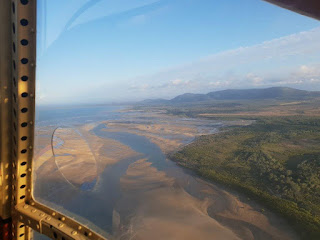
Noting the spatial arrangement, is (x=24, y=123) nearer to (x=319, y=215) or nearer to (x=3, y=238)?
(x=3, y=238)

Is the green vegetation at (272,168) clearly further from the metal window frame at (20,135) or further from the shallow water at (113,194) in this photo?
the metal window frame at (20,135)

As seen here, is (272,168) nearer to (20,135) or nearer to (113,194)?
(113,194)

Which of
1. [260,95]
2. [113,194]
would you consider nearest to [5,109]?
[113,194]

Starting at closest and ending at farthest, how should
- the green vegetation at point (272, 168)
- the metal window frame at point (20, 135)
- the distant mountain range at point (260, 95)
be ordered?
1. the metal window frame at point (20, 135)
2. the green vegetation at point (272, 168)
3. the distant mountain range at point (260, 95)

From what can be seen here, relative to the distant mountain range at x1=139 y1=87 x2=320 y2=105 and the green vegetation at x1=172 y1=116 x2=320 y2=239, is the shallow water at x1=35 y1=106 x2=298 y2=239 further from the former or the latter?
the distant mountain range at x1=139 y1=87 x2=320 y2=105

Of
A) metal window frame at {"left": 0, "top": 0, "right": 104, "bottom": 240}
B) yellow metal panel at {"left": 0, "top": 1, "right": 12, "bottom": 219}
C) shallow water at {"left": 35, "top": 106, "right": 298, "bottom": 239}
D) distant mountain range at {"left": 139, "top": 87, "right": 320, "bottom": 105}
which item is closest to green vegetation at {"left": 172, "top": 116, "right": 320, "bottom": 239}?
shallow water at {"left": 35, "top": 106, "right": 298, "bottom": 239}

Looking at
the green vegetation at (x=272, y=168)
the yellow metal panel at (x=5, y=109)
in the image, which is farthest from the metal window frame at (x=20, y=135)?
the green vegetation at (x=272, y=168)
